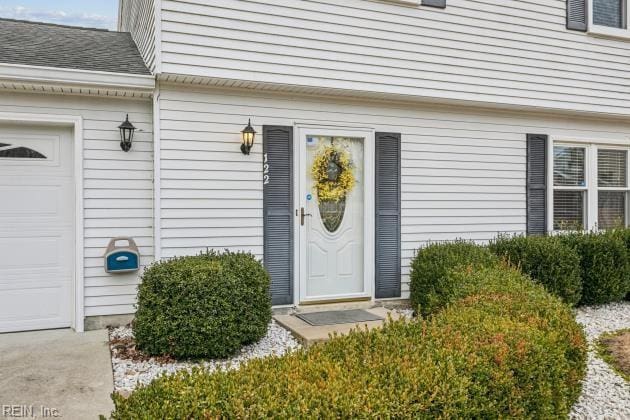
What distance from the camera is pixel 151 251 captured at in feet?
17.2

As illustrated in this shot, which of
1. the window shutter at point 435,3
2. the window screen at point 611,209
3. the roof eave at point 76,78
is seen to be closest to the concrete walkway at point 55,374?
the roof eave at point 76,78

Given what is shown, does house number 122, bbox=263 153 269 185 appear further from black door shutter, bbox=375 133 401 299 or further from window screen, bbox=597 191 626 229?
window screen, bbox=597 191 626 229

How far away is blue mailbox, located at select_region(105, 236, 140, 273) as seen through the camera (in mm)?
4945

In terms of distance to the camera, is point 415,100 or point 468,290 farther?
point 415,100

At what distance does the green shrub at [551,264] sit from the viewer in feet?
18.8

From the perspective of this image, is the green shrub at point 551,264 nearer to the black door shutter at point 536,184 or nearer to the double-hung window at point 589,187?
the black door shutter at point 536,184

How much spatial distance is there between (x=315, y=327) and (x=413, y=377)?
261 cm

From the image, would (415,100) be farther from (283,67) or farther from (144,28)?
(144,28)

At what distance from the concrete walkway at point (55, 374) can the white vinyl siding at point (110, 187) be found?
46 centimetres

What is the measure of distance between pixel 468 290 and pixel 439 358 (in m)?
1.81

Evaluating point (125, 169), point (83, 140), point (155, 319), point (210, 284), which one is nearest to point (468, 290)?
point (210, 284)

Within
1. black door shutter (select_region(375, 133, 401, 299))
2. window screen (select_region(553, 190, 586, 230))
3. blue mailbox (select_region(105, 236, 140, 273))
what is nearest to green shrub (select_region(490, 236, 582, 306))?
window screen (select_region(553, 190, 586, 230))

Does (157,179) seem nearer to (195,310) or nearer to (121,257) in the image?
(121,257)

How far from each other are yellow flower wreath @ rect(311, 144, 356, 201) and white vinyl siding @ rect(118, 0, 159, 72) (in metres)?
2.04
